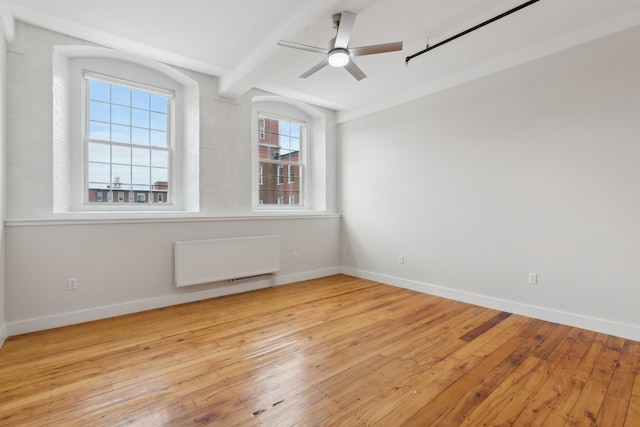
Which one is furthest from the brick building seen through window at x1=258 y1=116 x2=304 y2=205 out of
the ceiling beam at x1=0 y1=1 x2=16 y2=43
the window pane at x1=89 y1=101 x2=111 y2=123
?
the ceiling beam at x1=0 y1=1 x2=16 y2=43

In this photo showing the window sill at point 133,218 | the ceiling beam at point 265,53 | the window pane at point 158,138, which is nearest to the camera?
the ceiling beam at point 265,53

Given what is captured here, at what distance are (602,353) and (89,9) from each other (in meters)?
5.35

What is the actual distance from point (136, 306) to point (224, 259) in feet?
3.66

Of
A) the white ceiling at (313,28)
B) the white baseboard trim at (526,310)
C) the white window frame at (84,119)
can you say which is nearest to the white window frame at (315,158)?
the white ceiling at (313,28)

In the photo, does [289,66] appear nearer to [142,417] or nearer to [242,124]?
[242,124]

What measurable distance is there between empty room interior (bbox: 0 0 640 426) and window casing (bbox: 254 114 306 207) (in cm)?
37

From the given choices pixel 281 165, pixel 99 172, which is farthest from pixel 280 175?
pixel 99 172

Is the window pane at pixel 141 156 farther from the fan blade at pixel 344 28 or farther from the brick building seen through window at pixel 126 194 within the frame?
the fan blade at pixel 344 28

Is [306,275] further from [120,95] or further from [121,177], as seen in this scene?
[120,95]

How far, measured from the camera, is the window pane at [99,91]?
141 inches

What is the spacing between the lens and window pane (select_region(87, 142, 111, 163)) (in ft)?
11.7

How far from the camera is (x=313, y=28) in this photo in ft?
9.53

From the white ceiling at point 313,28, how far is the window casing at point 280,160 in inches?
47.2

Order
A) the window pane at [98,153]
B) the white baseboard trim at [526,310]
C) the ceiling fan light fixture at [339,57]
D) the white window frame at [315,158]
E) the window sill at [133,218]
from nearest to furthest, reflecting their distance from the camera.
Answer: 1. the ceiling fan light fixture at [339,57]
2. the white baseboard trim at [526,310]
3. the window sill at [133,218]
4. the window pane at [98,153]
5. the white window frame at [315,158]
